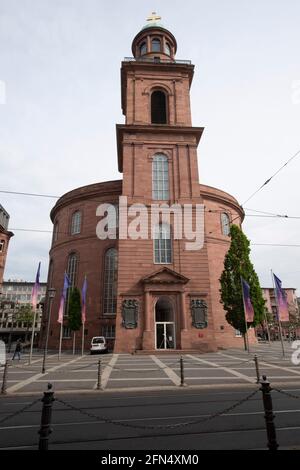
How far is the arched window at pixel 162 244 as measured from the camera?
28625 mm

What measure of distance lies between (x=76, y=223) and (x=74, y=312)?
12.2 m

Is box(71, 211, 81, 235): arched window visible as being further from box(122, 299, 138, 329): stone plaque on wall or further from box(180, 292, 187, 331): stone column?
box(180, 292, 187, 331): stone column

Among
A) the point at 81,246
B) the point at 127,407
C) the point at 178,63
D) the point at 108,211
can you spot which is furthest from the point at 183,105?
the point at 127,407

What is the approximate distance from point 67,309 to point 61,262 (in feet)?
21.5

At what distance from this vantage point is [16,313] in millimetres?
80688

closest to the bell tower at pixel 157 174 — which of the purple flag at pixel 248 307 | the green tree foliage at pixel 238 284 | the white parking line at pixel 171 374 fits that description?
the green tree foliage at pixel 238 284

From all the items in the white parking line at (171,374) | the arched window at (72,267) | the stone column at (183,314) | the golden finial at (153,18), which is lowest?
the white parking line at (171,374)

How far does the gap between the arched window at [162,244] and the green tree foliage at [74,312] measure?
1045cm

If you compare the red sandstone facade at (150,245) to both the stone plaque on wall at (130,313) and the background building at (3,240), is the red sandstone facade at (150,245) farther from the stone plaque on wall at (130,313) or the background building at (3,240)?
the background building at (3,240)

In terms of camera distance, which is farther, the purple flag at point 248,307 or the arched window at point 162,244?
the arched window at point 162,244

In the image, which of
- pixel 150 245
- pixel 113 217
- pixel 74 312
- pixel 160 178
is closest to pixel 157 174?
pixel 160 178

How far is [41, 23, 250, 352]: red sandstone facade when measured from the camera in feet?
85.7

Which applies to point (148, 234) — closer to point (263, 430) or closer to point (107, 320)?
point (107, 320)

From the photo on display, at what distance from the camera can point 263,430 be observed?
245 inches
